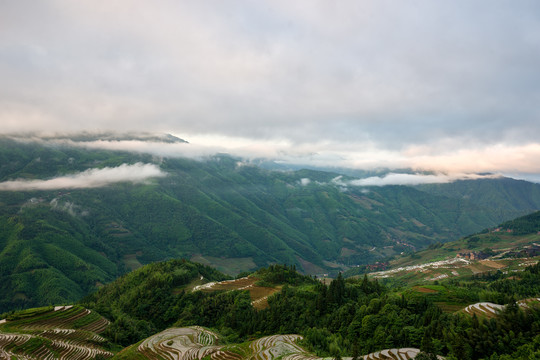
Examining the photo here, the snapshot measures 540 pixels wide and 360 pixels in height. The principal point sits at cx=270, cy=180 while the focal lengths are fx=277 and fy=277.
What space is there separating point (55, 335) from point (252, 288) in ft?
226

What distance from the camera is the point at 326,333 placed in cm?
7119

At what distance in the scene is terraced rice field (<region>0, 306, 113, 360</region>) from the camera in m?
68.4

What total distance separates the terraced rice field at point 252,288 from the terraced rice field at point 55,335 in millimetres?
43760

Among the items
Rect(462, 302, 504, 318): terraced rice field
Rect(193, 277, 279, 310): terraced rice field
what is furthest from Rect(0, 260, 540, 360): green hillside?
Rect(193, 277, 279, 310): terraced rice field

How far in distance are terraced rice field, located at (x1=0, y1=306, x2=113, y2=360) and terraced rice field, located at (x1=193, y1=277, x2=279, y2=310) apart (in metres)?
43.8

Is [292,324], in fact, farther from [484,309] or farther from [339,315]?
[484,309]

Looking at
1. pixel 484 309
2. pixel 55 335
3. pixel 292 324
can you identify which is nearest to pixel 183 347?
pixel 292 324

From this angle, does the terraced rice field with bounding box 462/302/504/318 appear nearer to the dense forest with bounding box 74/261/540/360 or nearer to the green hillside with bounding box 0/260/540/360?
the green hillside with bounding box 0/260/540/360

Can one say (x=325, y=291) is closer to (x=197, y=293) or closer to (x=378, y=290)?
(x=378, y=290)

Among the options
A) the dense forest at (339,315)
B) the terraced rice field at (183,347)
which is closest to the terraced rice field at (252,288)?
the dense forest at (339,315)

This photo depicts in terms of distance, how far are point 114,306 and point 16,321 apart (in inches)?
1984

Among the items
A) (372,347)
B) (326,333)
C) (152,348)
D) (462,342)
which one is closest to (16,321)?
(152,348)

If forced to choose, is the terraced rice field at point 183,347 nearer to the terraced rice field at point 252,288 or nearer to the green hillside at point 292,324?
the green hillside at point 292,324

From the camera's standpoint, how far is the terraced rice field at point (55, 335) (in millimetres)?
68375
